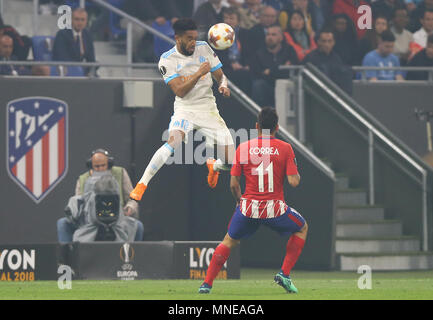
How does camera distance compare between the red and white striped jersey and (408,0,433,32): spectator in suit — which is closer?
the red and white striped jersey

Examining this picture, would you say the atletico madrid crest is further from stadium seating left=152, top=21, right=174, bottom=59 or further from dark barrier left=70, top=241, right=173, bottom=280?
dark barrier left=70, top=241, right=173, bottom=280

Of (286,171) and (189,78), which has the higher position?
(189,78)

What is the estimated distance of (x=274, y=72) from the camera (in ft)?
63.5

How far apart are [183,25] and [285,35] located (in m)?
6.84

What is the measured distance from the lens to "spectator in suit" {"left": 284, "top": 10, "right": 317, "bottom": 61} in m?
20.5

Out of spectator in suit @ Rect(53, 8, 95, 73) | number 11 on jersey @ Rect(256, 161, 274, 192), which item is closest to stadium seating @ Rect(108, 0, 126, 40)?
spectator in suit @ Rect(53, 8, 95, 73)

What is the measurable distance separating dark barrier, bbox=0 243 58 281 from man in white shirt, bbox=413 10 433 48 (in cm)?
961

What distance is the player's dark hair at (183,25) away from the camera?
13.7m

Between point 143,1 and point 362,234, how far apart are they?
5529mm

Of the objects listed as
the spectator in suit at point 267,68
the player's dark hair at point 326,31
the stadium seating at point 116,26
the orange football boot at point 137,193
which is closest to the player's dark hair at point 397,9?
the player's dark hair at point 326,31

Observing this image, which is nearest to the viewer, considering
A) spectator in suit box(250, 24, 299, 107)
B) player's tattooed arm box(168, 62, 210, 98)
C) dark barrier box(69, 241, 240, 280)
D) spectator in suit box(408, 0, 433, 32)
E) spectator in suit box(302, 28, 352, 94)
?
player's tattooed arm box(168, 62, 210, 98)

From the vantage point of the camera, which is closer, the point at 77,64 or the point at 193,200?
the point at 77,64
